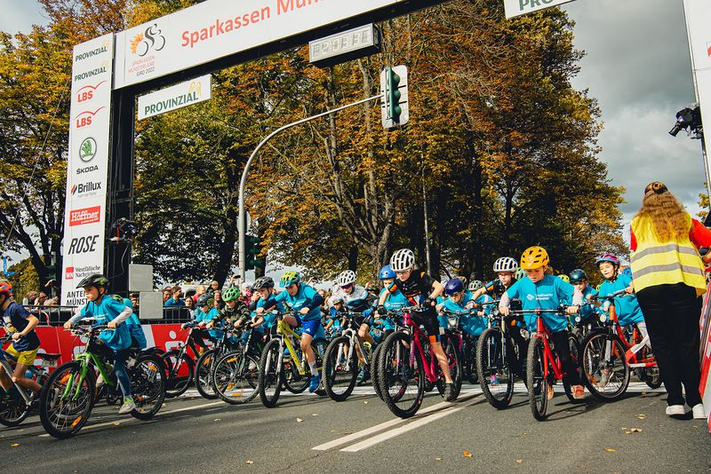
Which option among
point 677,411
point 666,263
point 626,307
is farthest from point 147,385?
point 626,307

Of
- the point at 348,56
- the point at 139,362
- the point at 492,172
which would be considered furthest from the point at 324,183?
the point at 139,362

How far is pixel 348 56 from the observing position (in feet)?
44.5

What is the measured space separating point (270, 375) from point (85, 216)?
26.5ft

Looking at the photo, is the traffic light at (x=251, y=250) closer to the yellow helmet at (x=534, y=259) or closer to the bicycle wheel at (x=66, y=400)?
the bicycle wheel at (x=66, y=400)

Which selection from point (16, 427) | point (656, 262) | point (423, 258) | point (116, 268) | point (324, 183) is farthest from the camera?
point (423, 258)

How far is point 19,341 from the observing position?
26.7ft

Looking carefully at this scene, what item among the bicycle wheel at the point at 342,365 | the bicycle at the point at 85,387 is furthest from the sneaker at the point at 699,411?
the bicycle at the point at 85,387

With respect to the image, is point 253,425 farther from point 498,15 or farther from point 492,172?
point 498,15

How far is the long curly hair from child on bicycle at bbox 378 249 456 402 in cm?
259

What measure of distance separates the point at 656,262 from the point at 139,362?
620 centimetres

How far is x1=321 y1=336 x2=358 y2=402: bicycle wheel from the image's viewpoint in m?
8.95

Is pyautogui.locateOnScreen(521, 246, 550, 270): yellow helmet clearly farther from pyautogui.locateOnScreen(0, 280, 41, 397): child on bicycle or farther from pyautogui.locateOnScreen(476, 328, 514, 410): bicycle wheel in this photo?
pyautogui.locateOnScreen(0, 280, 41, 397): child on bicycle

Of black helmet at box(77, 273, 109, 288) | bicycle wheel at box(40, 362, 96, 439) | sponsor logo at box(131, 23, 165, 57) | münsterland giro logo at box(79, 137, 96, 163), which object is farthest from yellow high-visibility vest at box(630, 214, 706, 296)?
sponsor logo at box(131, 23, 165, 57)

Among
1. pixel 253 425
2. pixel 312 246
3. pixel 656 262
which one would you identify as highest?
pixel 312 246
